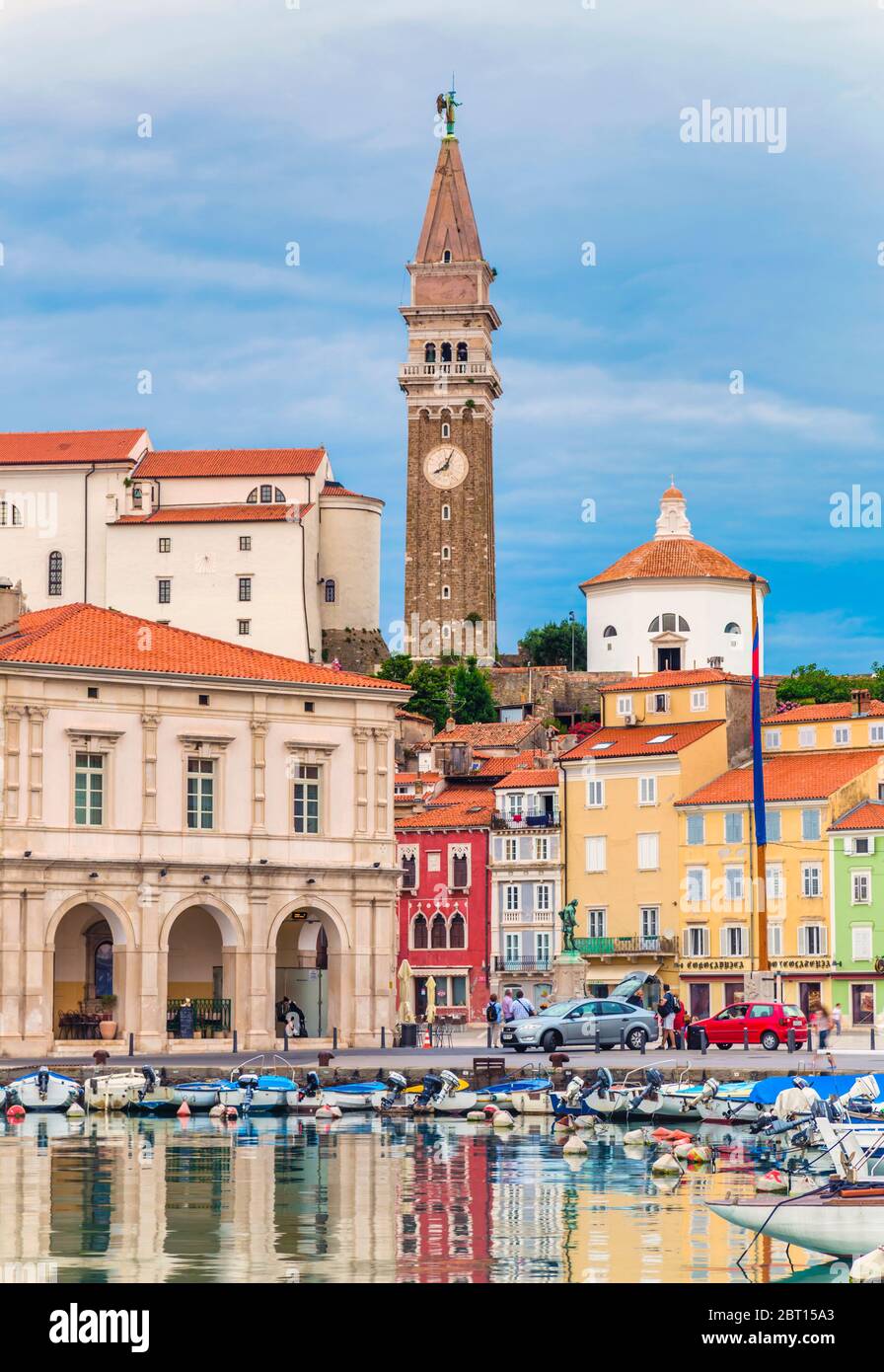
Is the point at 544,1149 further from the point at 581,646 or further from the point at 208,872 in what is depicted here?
the point at 581,646

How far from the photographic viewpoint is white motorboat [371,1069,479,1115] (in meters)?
49.1

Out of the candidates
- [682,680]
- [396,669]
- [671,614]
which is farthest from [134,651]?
[671,614]

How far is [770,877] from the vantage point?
87.2 m

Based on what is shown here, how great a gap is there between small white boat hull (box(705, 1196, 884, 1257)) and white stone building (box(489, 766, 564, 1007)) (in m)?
65.2

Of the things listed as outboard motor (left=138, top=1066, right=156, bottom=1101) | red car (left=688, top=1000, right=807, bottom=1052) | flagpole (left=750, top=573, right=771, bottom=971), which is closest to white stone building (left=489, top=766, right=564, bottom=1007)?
flagpole (left=750, top=573, right=771, bottom=971)

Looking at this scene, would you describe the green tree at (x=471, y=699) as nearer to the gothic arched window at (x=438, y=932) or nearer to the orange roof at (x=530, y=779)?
the orange roof at (x=530, y=779)

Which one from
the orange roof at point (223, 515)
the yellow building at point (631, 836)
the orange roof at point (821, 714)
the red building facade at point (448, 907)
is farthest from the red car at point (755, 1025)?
the orange roof at point (223, 515)

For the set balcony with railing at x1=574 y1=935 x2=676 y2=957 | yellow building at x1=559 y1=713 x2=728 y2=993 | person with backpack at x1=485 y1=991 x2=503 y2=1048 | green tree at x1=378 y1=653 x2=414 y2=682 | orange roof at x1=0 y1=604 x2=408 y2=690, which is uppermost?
green tree at x1=378 y1=653 x2=414 y2=682

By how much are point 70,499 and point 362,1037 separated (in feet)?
268

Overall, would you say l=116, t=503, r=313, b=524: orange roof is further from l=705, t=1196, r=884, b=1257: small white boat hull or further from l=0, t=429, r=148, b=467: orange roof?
l=705, t=1196, r=884, b=1257: small white boat hull

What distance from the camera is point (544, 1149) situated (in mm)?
42906
